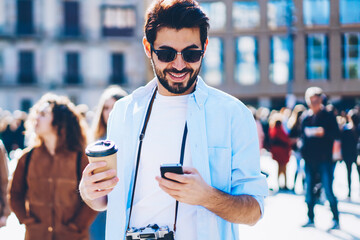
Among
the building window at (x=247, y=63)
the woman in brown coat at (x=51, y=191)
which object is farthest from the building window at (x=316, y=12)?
the woman in brown coat at (x=51, y=191)

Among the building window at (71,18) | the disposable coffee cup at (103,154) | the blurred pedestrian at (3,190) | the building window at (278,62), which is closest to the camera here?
the disposable coffee cup at (103,154)

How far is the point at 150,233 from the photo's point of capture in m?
1.86

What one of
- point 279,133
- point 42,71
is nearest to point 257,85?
point 42,71

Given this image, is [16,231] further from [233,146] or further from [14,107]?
[14,107]

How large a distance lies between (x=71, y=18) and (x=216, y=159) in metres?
31.6

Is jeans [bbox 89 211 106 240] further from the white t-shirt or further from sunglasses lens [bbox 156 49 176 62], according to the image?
sunglasses lens [bbox 156 49 176 62]

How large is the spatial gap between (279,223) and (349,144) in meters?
2.77

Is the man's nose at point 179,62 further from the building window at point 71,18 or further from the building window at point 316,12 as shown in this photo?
the building window at point 71,18

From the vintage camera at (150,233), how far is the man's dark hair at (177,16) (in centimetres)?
86

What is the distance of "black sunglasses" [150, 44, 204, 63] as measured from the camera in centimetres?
199

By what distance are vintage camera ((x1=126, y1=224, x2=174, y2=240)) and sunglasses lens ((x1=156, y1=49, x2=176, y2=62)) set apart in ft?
2.43

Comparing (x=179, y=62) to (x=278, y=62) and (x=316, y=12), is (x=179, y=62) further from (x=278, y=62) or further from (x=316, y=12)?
(x=316, y=12)

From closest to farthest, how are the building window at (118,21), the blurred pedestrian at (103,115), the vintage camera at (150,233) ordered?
the vintage camera at (150,233), the blurred pedestrian at (103,115), the building window at (118,21)

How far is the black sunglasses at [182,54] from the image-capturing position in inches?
78.2
